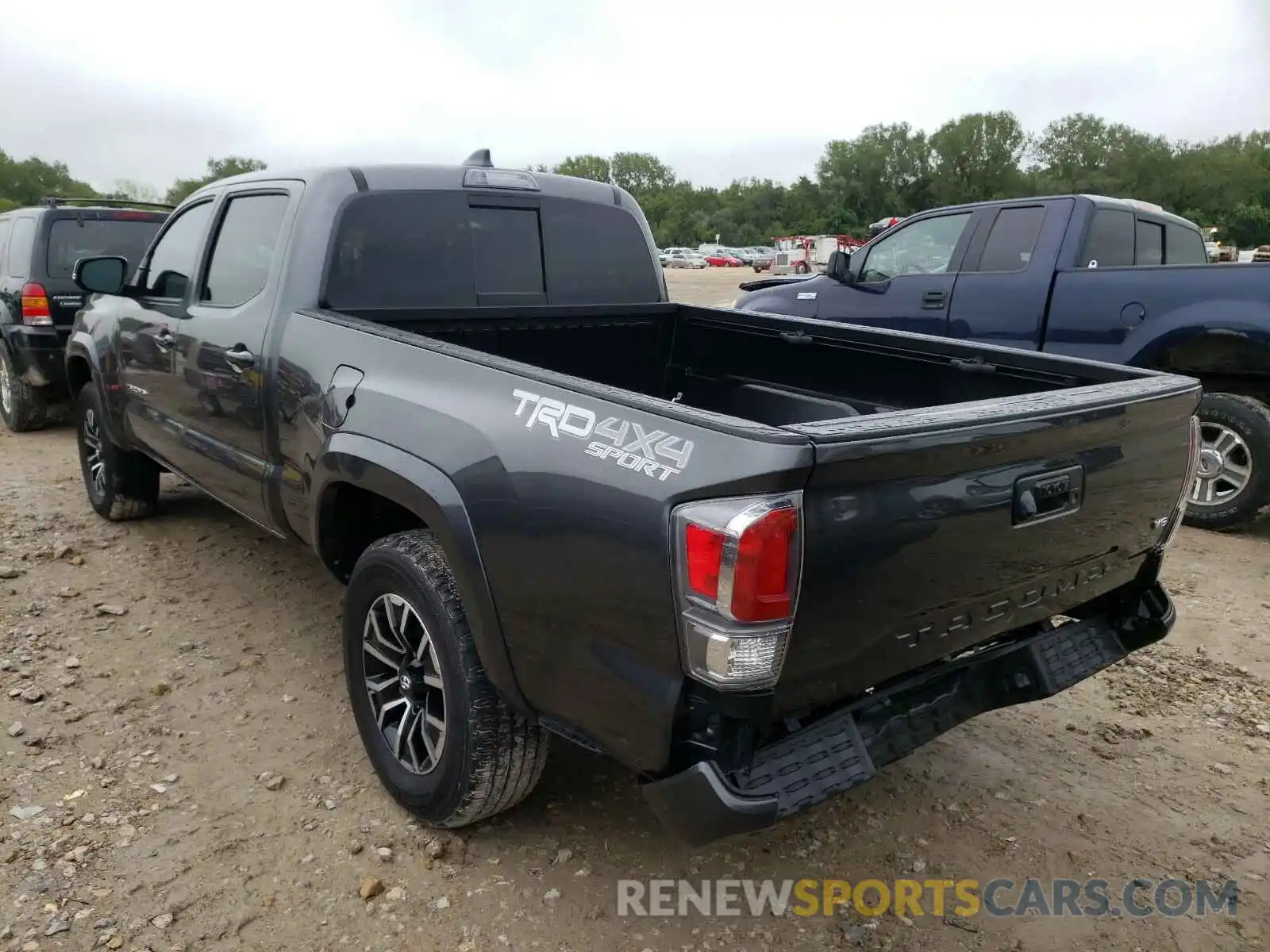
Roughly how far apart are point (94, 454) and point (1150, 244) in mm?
6923

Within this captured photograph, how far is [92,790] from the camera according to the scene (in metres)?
2.94

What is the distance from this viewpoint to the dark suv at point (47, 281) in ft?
24.2

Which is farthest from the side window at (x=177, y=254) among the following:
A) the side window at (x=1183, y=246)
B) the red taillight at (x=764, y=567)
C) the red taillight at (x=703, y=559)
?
the side window at (x=1183, y=246)

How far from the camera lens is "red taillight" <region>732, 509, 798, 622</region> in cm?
179

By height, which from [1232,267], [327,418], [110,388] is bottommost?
[110,388]

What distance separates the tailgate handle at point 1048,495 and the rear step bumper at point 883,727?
1.43 feet

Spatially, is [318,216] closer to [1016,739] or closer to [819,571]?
[819,571]

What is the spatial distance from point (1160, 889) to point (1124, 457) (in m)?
1.20

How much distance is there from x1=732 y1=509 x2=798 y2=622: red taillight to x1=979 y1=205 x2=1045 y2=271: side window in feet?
16.9

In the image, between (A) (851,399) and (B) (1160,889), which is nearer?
(B) (1160,889)

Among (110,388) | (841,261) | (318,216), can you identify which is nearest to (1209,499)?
(841,261)

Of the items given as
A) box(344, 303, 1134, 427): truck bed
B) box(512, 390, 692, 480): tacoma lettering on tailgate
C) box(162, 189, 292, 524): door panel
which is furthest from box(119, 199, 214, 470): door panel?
box(512, 390, 692, 480): tacoma lettering on tailgate

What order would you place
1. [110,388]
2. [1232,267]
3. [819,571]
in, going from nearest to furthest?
[819,571] → [110,388] → [1232,267]

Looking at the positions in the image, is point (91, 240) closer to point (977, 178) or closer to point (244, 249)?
point (244, 249)
